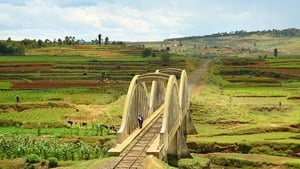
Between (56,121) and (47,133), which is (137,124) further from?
(56,121)

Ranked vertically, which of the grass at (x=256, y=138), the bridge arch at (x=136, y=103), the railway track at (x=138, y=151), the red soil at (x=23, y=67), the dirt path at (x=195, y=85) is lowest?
the grass at (x=256, y=138)

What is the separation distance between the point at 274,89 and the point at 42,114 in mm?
39969

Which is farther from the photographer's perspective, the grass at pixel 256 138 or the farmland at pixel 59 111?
the grass at pixel 256 138

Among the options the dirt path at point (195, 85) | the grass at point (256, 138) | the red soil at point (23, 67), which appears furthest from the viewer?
the red soil at point (23, 67)

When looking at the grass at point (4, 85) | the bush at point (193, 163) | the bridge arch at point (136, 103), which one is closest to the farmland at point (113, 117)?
the grass at point (4, 85)

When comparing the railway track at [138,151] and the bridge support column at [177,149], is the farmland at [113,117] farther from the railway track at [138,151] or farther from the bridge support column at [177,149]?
the railway track at [138,151]

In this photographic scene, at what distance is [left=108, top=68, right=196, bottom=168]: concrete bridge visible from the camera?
29.3 m

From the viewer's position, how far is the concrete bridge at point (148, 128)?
96.2 feet

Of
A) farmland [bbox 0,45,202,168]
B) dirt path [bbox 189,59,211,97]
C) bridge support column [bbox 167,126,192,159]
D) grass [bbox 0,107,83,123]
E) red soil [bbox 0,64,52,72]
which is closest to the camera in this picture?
bridge support column [bbox 167,126,192,159]

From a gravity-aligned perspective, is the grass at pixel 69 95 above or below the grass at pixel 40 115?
above

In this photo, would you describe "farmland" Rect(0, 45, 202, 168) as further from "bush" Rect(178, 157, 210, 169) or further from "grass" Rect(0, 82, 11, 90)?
"bush" Rect(178, 157, 210, 169)

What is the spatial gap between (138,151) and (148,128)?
279 inches

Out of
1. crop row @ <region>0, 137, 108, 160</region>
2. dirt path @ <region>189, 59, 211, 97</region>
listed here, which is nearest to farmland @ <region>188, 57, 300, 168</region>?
dirt path @ <region>189, 59, 211, 97</region>

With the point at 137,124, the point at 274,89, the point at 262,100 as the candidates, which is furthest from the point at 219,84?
the point at 137,124
